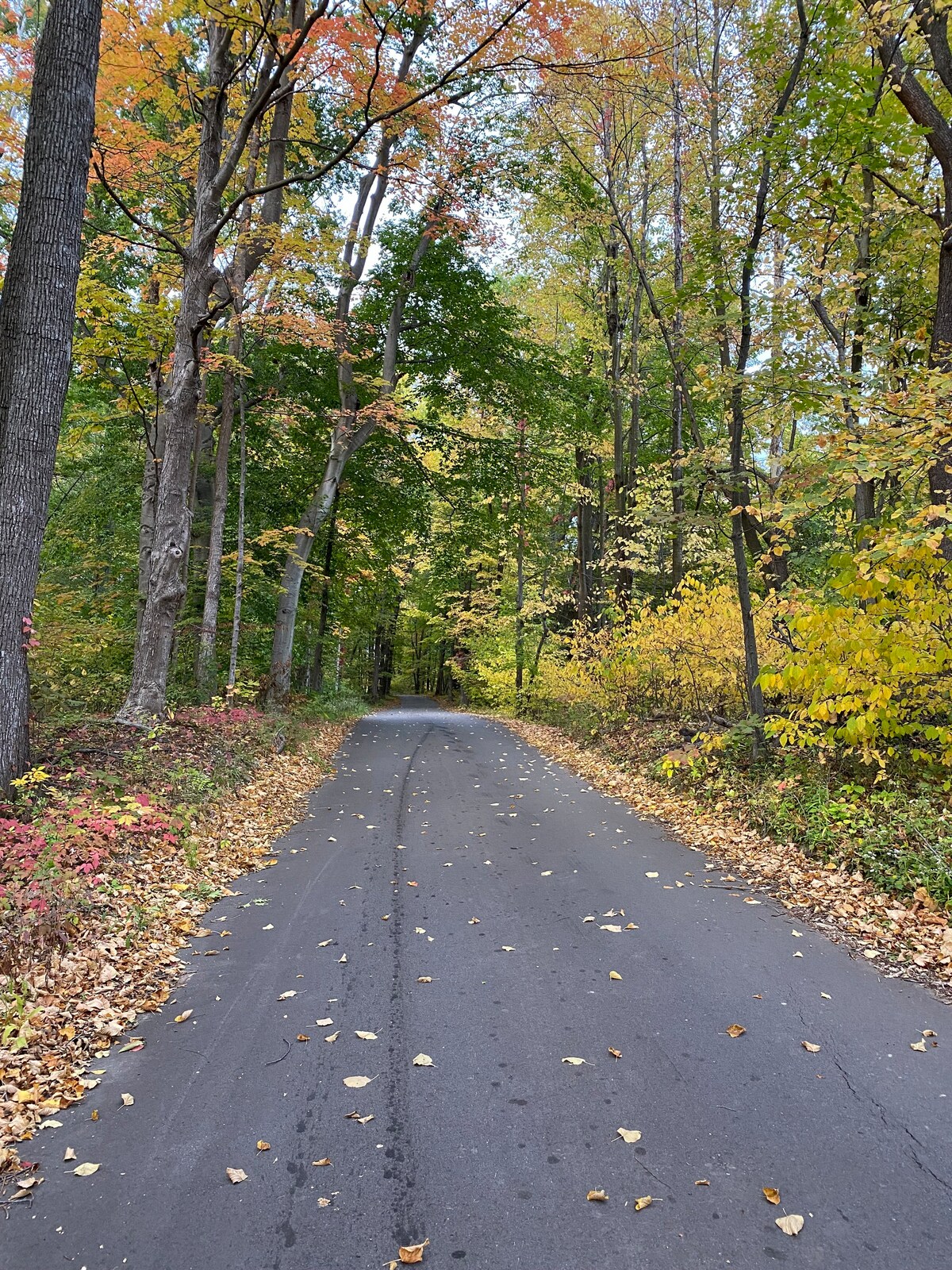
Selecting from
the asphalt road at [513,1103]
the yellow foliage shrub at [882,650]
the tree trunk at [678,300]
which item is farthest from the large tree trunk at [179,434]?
the yellow foliage shrub at [882,650]

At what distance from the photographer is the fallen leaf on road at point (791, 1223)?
88.7 inches

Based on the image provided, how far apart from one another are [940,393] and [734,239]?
3.84 meters

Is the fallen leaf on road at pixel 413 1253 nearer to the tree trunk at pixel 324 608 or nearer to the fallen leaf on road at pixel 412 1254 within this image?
the fallen leaf on road at pixel 412 1254

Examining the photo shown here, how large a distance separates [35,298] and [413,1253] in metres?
6.62

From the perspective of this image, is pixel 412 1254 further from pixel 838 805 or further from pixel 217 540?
pixel 217 540

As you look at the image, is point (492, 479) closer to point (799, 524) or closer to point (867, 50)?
point (799, 524)

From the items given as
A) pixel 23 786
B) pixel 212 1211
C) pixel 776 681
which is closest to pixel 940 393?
pixel 776 681

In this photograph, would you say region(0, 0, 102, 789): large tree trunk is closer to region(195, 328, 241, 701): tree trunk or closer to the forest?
the forest

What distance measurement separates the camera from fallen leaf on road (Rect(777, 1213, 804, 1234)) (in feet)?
7.39

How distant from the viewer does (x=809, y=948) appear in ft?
14.6

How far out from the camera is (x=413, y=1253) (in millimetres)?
2178

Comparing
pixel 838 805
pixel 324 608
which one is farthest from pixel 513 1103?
pixel 324 608

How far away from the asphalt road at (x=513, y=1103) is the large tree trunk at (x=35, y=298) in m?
2.92

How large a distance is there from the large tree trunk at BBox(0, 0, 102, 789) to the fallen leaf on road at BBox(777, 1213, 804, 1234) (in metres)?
5.68
